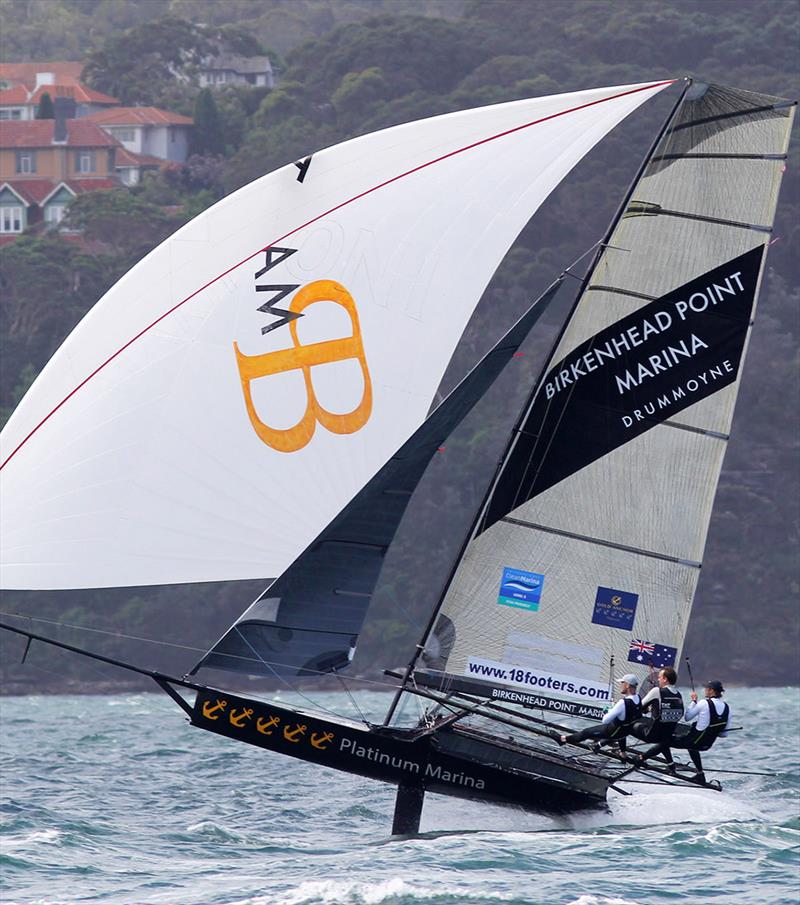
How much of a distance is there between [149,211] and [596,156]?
1632 cm

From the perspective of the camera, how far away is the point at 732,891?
11.5 m

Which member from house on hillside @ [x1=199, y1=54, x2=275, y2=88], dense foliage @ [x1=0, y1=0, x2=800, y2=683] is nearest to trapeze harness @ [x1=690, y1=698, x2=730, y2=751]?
dense foliage @ [x1=0, y1=0, x2=800, y2=683]

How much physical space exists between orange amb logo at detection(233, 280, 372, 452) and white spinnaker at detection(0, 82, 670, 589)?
0.12 ft

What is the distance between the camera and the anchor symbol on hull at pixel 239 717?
486 inches

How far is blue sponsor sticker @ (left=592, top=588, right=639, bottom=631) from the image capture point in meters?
13.3

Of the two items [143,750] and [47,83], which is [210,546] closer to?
[143,750]

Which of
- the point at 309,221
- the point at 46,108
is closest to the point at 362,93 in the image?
the point at 46,108

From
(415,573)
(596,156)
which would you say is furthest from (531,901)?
(596,156)

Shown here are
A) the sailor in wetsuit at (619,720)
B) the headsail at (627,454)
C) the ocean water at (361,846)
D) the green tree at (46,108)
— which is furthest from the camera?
the green tree at (46,108)

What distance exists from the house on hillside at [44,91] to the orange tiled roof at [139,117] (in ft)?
9.70

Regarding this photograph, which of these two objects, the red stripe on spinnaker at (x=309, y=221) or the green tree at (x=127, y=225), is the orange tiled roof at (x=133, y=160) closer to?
the green tree at (x=127, y=225)

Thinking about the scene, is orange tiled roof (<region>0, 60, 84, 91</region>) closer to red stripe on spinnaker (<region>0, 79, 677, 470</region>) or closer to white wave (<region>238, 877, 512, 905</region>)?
red stripe on spinnaker (<region>0, 79, 677, 470</region>)

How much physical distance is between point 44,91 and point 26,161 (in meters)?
7.52

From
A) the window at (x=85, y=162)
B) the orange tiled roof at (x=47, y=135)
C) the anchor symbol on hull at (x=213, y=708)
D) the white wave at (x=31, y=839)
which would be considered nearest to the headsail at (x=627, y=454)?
the anchor symbol on hull at (x=213, y=708)
